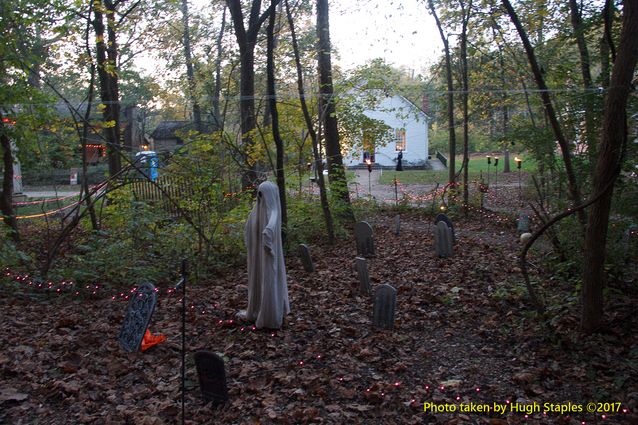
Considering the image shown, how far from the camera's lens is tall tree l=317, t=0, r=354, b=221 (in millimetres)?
13555

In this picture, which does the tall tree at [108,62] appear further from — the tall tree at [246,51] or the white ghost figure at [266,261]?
the white ghost figure at [266,261]

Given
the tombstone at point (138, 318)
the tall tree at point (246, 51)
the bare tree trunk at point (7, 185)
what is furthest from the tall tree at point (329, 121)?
the tombstone at point (138, 318)

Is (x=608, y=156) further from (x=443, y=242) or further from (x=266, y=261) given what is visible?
(x=443, y=242)

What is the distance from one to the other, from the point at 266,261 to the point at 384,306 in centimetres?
159

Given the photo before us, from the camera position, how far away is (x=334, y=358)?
5520mm

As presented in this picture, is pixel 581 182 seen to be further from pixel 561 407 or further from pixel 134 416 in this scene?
pixel 134 416

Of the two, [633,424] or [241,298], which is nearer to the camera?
[633,424]

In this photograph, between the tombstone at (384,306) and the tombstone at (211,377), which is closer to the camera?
the tombstone at (211,377)

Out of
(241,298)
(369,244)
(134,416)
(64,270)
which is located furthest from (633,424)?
(64,270)

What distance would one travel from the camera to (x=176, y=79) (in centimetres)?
2720

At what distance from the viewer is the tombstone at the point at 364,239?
10641 mm

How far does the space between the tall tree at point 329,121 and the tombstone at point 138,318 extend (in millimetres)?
7998

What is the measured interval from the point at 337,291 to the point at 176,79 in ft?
73.3

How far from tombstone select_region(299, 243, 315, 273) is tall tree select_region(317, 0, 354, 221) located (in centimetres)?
402
